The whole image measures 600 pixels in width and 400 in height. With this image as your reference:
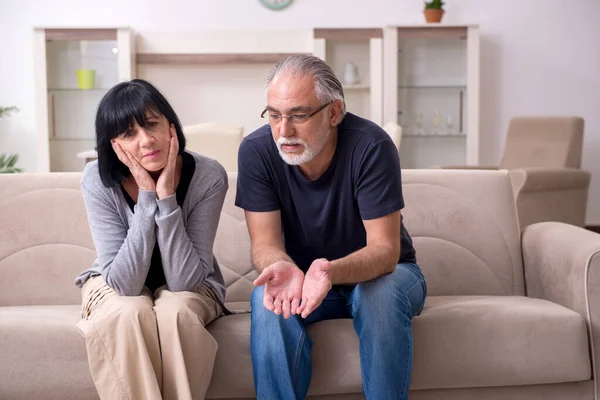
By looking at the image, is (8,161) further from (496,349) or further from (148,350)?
(496,349)

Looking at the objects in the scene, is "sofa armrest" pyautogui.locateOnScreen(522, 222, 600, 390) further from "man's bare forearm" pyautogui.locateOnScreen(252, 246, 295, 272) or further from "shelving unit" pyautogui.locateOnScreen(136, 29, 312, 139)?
"shelving unit" pyautogui.locateOnScreen(136, 29, 312, 139)

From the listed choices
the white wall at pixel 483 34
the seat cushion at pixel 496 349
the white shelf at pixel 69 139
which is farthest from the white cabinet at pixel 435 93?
the seat cushion at pixel 496 349

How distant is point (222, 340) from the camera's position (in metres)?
1.89

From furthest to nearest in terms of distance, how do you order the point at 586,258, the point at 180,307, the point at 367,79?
1. the point at 367,79
2. the point at 586,258
3. the point at 180,307

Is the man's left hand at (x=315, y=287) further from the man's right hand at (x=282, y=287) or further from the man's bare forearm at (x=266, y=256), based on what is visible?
the man's bare forearm at (x=266, y=256)

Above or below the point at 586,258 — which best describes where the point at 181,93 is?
above

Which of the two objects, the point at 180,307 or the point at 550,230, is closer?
the point at 180,307

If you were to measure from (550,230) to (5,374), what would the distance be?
155cm

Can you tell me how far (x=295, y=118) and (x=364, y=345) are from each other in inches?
21.9

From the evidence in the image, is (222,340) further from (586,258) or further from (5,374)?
(586,258)

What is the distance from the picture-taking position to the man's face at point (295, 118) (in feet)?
6.09

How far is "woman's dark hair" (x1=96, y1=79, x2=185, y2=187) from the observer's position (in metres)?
1.90

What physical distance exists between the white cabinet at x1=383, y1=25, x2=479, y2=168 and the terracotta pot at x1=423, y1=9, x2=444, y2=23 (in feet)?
0.26

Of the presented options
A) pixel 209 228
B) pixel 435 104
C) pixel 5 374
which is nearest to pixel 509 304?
pixel 209 228
